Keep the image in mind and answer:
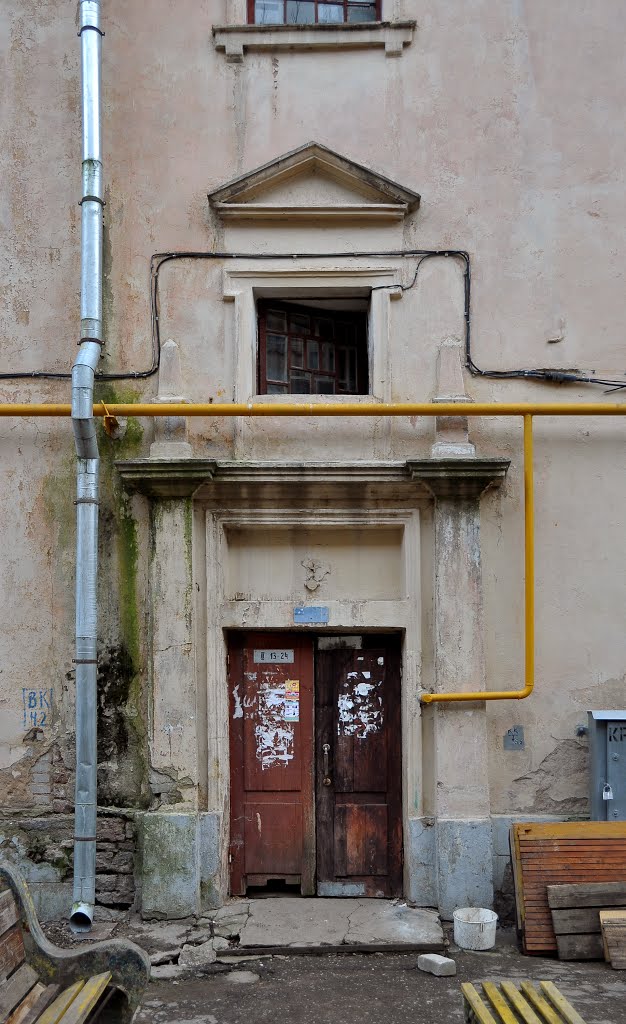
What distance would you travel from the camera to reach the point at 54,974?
4.35 meters

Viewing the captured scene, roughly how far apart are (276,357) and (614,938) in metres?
4.91

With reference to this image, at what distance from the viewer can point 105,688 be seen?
6363mm

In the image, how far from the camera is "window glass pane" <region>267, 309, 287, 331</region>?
688cm

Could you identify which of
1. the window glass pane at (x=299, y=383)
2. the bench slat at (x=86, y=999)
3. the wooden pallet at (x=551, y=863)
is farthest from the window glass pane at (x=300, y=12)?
the bench slat at (x=86, y=999)

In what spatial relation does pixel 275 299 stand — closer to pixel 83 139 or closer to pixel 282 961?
pixel 83 139

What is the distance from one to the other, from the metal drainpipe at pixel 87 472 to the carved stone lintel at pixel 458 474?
2.47 m

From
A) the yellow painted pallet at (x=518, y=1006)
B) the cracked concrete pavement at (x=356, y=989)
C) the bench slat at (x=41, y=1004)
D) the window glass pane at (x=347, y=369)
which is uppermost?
the window glass pane at (x=347, y=369)

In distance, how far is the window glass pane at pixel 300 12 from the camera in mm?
6887

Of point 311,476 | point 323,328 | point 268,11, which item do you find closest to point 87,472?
point 311,476

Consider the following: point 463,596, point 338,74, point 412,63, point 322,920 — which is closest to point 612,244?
point 412,63

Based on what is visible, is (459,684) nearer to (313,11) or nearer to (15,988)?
(15,988)

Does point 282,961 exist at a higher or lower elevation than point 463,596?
lower

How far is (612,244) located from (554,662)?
3371 mm

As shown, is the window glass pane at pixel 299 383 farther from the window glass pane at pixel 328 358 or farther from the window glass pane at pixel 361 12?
the window glass pane at pixel 361 12
